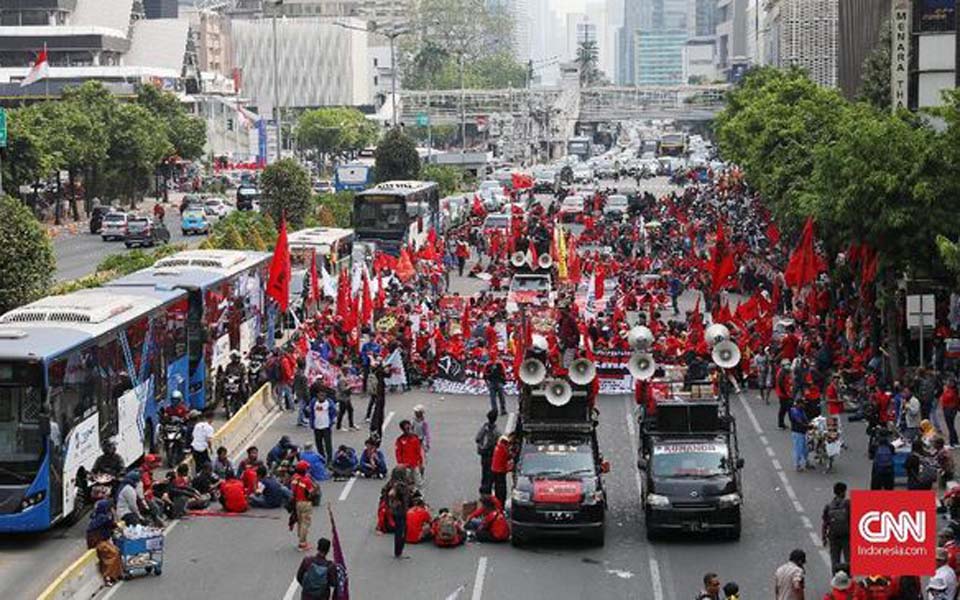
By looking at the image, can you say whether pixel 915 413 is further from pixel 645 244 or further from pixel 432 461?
pixel 645 244

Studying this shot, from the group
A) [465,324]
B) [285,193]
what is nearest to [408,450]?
[465,324]

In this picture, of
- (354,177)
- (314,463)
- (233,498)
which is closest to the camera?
(233,498)

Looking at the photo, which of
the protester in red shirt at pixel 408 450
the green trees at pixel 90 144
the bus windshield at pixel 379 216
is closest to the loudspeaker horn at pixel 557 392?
the protester in red shirt at pixel 408 450

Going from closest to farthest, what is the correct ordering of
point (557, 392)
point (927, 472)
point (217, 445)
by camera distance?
point (927, 472)
point (557, 392)
point (217, 445)

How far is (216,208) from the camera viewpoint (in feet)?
298

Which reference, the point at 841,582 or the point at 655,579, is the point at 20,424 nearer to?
the point at 655,579

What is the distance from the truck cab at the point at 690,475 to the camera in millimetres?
25656

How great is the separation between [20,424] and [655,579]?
334 inches

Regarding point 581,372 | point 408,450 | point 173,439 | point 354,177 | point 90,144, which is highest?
point 90,144

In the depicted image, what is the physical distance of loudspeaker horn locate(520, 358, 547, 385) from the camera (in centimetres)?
2831

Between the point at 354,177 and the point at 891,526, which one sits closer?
the point at 891,526

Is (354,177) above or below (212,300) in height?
below

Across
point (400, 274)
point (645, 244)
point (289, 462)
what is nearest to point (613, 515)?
point (289, 462)

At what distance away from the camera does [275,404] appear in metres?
38.5
